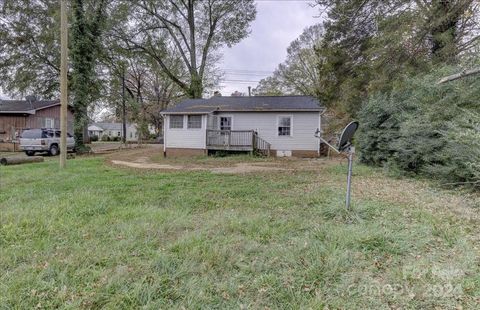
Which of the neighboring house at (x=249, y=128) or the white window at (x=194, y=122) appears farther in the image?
the white window at (x=194, y=122)

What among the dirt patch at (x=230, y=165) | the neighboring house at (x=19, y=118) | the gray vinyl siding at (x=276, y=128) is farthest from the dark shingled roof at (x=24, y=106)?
the gray vinyl siding at (x=276, y=128)

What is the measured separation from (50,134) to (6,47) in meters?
12.0

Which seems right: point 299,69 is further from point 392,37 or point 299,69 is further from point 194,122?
point 392,37

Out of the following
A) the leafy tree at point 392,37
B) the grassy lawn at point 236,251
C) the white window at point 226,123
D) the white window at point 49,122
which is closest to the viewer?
the grassy lawn at point 236,251

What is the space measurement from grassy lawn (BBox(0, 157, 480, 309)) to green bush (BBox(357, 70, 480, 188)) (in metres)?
1.05

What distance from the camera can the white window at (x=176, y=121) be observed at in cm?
1622

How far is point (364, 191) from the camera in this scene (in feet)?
21.8

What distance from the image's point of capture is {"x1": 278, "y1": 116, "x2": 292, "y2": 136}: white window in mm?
15626

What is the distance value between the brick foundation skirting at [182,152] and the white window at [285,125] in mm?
4399

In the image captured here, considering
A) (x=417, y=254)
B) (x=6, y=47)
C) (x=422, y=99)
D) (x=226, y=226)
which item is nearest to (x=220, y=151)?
(x=422, y=99)

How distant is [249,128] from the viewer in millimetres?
16078

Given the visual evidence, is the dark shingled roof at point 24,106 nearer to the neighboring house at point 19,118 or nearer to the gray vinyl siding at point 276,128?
the neighboring house at point 19,118

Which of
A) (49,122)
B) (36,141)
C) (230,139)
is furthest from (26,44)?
(230,139)

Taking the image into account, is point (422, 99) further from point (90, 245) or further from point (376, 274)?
point (90, 245)
